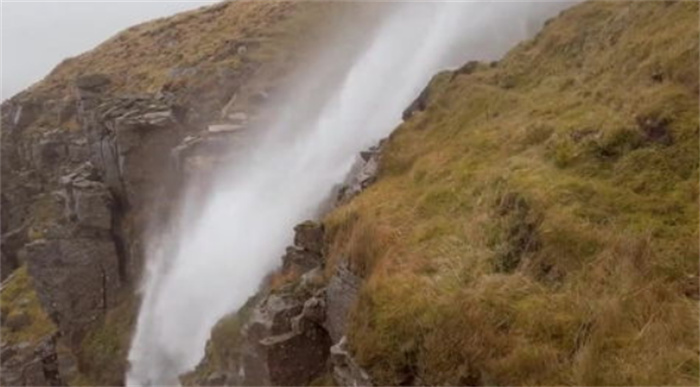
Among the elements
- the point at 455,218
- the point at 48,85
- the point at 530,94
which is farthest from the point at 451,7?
the point at 48,85

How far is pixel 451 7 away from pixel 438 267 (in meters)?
28.4

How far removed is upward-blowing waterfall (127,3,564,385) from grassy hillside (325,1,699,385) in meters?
11.9

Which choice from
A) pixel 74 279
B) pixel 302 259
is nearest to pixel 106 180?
pixel 74 279

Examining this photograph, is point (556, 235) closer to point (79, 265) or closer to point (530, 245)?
point (530, 245)

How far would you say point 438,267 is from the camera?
11.6 metres

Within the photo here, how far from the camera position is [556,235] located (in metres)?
11.1

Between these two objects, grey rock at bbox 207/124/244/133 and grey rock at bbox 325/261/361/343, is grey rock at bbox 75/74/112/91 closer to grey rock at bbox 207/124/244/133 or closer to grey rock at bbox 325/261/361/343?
grey rock at bbox 207/124/244/133

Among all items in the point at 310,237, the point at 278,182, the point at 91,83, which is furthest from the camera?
the point at 91,83

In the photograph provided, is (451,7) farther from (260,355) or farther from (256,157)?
(260,355)

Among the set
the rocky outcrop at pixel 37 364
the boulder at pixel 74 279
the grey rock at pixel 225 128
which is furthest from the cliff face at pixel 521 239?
the boulder at pixel 74 279

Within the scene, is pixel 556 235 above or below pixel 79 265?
below

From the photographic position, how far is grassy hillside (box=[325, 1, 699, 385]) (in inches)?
359

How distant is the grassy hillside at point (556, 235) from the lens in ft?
29.9

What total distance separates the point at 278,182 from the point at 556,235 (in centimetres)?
2143
